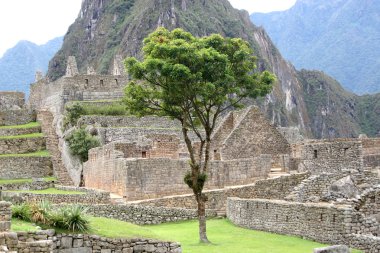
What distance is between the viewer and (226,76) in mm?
23109

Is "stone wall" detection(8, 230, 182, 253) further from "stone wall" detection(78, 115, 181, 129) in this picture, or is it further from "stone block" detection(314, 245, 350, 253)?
"stone wall" detection(78, 115, 181, 129)

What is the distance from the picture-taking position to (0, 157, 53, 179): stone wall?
40500 millimetres

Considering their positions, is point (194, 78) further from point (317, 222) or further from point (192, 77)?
point (317, 222)

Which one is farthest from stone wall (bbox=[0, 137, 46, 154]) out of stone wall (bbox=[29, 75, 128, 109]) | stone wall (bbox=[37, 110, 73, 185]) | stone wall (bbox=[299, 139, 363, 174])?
stone wall (bbox=[299, 139, 363, 174])

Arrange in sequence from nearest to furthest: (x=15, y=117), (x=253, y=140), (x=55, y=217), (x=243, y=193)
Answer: (x=55, y=217) < (x=243, y=193) < (x=253, y=140) < (x=15, y=117)

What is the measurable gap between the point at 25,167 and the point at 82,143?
480cm

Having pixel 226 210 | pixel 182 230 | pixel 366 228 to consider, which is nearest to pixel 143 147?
pixel 226 210

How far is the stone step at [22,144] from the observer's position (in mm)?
43188

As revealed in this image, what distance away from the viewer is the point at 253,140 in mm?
35969

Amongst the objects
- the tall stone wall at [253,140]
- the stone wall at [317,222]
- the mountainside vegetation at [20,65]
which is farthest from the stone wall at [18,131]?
the mountainside vegetation at [20,65]

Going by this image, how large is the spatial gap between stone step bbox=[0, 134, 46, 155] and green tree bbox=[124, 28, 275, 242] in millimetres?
19980

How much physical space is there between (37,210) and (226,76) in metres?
8.88

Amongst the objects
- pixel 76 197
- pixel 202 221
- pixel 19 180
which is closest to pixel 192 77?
pixel 202 221

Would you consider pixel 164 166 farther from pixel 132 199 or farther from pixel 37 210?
pixel 37 210
